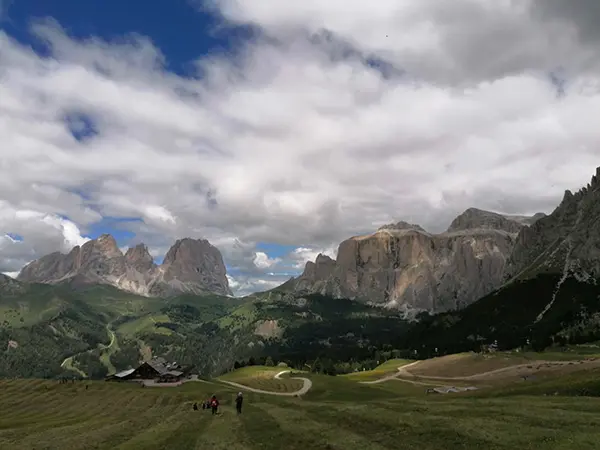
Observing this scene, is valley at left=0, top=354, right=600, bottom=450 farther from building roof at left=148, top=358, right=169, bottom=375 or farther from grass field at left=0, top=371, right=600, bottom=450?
building roof at left=148, top=358, right=169, bottom=375

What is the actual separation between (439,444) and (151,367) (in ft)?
535

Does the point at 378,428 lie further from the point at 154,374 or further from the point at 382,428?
the point at 154,374

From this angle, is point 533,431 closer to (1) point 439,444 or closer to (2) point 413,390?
(1) point 439,444

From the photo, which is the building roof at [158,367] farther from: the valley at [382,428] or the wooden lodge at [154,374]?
the valley at [382,428]

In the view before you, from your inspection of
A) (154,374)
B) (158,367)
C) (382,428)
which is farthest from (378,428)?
(158,367)

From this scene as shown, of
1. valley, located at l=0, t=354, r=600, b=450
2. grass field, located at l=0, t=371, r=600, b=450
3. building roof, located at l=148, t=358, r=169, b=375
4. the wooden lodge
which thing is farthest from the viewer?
building roof, located at l=148, t=358, r=169, b=375

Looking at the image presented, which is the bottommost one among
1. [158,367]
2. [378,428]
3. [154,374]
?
[154,374]

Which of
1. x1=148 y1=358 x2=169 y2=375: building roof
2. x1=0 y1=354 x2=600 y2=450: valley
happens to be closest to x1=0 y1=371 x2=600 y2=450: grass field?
x1=0 y1=354 x2=600 y2=450: valley

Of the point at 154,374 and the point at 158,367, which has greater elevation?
the point at 158,367

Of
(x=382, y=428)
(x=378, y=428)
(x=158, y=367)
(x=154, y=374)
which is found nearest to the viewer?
(x=382, y=428)

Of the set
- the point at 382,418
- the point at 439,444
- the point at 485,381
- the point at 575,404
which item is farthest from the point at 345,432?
the point at 485,381

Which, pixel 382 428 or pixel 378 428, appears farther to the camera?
pixel 378 428

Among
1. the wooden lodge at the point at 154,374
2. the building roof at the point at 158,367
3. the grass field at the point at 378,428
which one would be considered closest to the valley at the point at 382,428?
the grass field at the point at 378,428

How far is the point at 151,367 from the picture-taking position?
177125 millimetres
